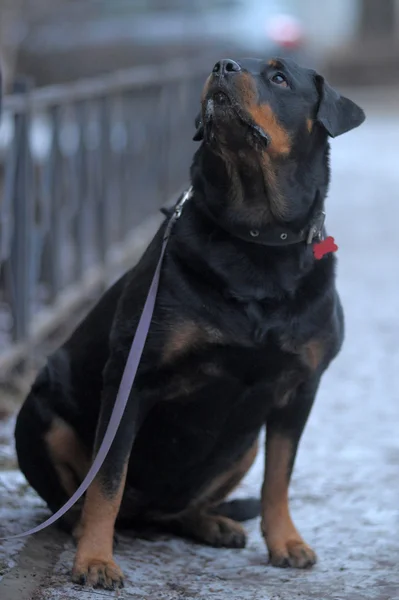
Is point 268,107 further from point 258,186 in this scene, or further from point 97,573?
point 97,573

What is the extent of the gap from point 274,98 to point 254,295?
0.59 meters

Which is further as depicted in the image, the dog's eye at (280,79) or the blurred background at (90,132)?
the blurred background at (90,132)

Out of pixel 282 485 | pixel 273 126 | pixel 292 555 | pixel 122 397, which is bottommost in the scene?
pixel 292 555

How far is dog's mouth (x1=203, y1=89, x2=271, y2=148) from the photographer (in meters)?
3.31

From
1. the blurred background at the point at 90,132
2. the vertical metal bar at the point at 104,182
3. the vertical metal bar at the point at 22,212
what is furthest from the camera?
the vertical metal bar at the point at 104,182

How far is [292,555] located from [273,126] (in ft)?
4.56

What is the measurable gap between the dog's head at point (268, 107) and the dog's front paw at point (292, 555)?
128 centimetres

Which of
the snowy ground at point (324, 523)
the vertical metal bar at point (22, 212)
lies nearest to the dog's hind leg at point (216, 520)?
the snowy ground at point (324, 523)

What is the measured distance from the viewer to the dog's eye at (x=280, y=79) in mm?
3473

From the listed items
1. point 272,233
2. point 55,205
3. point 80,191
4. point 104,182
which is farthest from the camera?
point 104,182

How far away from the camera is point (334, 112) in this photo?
140 inches

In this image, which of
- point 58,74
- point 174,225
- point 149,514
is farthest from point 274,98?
point 58,74

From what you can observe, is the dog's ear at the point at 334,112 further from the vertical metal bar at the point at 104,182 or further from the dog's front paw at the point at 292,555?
the vertical metal bar at the point at 104,182

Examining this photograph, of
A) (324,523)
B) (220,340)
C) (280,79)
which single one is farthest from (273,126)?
(324,523)
